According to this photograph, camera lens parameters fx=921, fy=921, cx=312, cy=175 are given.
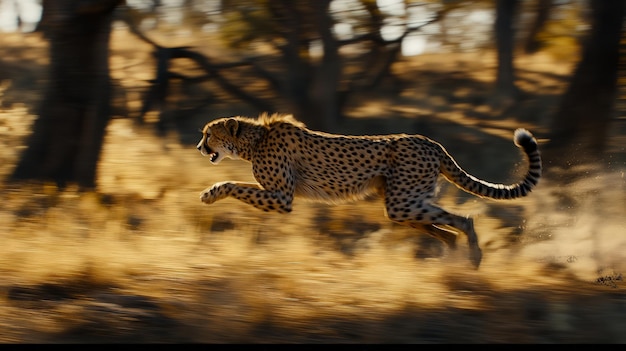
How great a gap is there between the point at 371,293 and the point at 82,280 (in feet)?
6.47

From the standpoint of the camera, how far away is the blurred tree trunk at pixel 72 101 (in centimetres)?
908

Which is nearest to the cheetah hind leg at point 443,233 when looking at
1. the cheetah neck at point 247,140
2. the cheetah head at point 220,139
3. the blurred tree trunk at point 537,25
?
the cheetah neck at point 247,140

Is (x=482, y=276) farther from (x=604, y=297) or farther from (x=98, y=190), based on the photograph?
(x=98, y=190)

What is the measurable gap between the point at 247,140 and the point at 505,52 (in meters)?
7.47

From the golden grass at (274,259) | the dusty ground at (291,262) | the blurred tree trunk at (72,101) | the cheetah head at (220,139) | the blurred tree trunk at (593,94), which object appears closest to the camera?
the dusty ground at (291,262)

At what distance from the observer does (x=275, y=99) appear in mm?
11727

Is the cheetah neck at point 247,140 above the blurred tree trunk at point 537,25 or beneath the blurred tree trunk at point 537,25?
above

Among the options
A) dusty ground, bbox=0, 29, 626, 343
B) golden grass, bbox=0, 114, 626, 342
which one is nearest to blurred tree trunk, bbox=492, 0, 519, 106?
dusty ground, bbox=0, 29, 626, 343

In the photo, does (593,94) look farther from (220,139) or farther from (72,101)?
(72,101)

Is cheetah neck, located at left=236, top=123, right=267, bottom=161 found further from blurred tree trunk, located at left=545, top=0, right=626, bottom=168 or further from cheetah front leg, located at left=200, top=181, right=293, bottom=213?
blurred tree trunk, located at left=545, top=0, right=626, bottom=168

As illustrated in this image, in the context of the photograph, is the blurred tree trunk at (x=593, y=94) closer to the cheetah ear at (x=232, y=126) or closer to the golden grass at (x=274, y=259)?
the golden grass at (x=274, y=259)

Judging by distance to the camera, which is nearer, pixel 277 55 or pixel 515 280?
pixel 515 280
